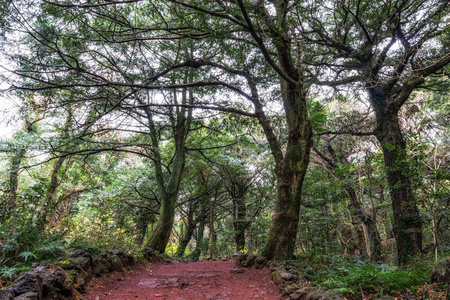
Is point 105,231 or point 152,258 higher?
point 105,231

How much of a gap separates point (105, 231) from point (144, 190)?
4433 mm

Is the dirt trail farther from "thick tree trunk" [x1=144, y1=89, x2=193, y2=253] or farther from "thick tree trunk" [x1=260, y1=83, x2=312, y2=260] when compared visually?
"thick tree trunk" [x1=144, y1=89, x2=193, y2=253]

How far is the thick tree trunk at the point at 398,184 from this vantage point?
4.00 meters

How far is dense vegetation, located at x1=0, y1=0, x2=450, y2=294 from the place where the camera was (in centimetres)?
367

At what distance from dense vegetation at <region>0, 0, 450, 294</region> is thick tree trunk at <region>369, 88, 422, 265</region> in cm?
3

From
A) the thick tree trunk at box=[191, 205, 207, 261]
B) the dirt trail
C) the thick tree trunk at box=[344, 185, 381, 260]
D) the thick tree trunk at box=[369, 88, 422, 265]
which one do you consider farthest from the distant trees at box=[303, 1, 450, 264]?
the thick tree trunk at box=[191, 205, 207, 261]

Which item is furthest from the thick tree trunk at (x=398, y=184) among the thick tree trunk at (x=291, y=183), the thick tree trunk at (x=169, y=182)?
the thick tree trunk at (x=169, y=182)

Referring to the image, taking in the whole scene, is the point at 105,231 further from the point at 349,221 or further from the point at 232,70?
the point at 349,221

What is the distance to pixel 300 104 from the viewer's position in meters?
5.07

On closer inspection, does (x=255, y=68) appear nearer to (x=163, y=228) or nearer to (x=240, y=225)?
(x=163, y=228)

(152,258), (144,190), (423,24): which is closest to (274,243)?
(152,258)

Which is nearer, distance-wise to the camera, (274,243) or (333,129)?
(274,243)

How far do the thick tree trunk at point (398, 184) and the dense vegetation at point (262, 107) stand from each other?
31 millimetres

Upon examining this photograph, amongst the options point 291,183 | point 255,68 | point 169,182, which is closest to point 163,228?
point 169,182
